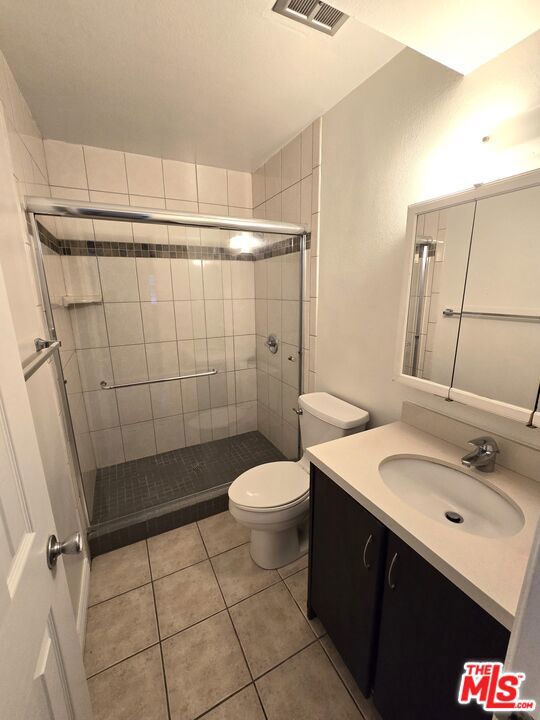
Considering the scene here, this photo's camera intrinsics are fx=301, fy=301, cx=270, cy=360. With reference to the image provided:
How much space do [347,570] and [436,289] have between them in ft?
3.49

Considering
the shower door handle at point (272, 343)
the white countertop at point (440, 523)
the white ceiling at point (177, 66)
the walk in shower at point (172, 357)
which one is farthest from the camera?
the shower door handle at point (272, 343)

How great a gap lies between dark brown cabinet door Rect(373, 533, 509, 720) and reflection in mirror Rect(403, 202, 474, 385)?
26.4 inches

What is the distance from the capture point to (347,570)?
40.4 inches

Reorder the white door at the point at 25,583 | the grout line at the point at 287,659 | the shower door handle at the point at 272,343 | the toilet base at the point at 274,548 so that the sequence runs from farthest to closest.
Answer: the shower door handle at the point at 272,343
the toilet base at the point at 274,548
the grout line at the point at 287,659
the white door at the point at 25,583

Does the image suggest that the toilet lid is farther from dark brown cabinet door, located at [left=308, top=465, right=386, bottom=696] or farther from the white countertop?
the white countertop

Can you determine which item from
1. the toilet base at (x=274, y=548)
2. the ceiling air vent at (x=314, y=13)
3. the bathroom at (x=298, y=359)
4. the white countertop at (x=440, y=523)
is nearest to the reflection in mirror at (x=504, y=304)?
the bathroom at (x=298, y=359)

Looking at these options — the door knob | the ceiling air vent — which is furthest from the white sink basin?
the ceiling air vent

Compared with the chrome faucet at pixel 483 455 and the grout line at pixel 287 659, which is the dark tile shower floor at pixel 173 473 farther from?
the chrome faucet at pixel 483 455

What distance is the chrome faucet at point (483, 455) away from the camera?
98 cm

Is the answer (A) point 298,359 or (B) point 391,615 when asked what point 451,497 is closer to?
(B) point 391,615

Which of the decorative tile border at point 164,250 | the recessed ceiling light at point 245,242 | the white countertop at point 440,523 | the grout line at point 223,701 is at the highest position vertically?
the recessed ceiling light at point 245,242

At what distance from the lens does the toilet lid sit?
1.49 meters

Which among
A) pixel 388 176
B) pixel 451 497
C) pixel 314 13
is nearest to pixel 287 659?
pixel 451 497

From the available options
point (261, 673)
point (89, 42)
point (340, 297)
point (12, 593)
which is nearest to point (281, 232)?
point (340, 297)
